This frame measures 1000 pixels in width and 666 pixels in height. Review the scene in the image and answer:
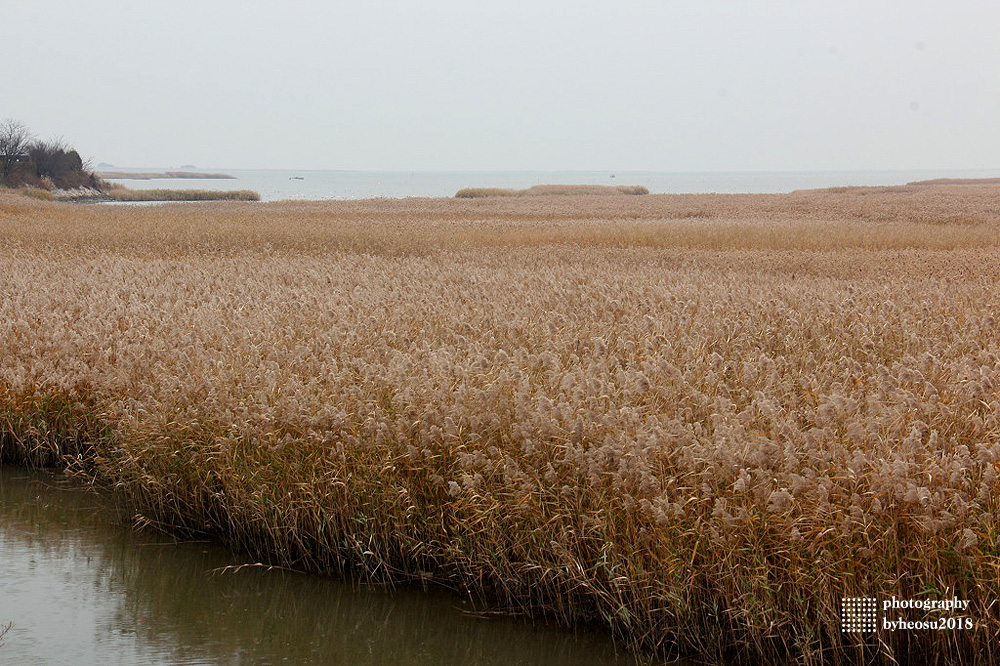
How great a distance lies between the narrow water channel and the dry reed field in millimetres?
215

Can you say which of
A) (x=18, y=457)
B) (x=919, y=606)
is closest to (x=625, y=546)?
(x=919, y=606)

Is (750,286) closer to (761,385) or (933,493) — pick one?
(761,385)

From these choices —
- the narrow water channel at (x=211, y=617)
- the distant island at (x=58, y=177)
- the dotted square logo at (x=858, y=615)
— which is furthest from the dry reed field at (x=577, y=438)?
the distant island at (x=58, y=177)

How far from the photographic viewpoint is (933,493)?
4992 mm

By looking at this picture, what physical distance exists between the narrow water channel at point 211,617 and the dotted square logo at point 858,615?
122cm

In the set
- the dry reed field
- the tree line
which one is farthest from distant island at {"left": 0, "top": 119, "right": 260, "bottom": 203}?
the dry reed field

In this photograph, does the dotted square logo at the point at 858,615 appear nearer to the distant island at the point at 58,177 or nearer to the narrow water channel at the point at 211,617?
the narrow water channel at the point at 211,617

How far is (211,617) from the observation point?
20.1ft

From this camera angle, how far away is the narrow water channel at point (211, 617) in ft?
18.2

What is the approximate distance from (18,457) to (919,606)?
804 cm

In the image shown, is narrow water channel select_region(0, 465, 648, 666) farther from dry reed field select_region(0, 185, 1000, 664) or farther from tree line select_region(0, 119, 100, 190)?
tree line select_region(0, 119, 100, 190)

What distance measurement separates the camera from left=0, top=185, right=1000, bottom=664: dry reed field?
4.96m

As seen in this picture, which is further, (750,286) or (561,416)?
(750,286)

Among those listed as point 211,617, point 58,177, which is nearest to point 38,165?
point 58,177
